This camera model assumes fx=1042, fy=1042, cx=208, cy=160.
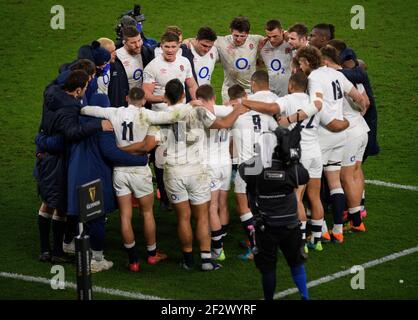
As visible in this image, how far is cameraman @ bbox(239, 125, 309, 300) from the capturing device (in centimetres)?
942

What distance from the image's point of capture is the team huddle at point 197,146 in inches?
417

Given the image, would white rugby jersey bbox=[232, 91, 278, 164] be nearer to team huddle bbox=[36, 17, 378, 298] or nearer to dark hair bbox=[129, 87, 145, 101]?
team huddle bbox=[36, 17, 378, 298]

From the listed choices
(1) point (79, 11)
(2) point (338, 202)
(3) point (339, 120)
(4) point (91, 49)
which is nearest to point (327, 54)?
(3) point (339, 120)

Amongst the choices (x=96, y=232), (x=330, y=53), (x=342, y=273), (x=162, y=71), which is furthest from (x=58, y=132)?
(x=342, y=273)

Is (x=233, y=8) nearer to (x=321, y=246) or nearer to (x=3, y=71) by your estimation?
(x=3, y=71)

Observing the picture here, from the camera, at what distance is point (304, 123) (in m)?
11.1

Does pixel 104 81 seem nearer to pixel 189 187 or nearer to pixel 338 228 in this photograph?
pixel 189 187

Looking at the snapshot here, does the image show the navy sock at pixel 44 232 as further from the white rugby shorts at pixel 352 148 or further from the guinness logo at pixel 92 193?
the white rugby shorts at pixel 352 148

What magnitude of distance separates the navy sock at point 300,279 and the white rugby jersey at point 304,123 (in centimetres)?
179

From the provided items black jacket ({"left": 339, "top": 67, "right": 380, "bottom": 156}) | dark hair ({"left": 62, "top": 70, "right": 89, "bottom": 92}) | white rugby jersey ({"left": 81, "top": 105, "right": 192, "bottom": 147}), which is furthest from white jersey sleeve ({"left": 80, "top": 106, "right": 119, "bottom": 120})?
black jacket ({"left": 339, "top": 67, "right": 380, "bottom": 156})

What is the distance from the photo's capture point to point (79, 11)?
20.8 metres

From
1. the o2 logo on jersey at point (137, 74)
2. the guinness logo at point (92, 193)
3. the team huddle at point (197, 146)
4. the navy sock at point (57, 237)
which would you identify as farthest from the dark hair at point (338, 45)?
the guinness logo at point (92, 193)

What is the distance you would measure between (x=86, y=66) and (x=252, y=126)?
1.87 meters
